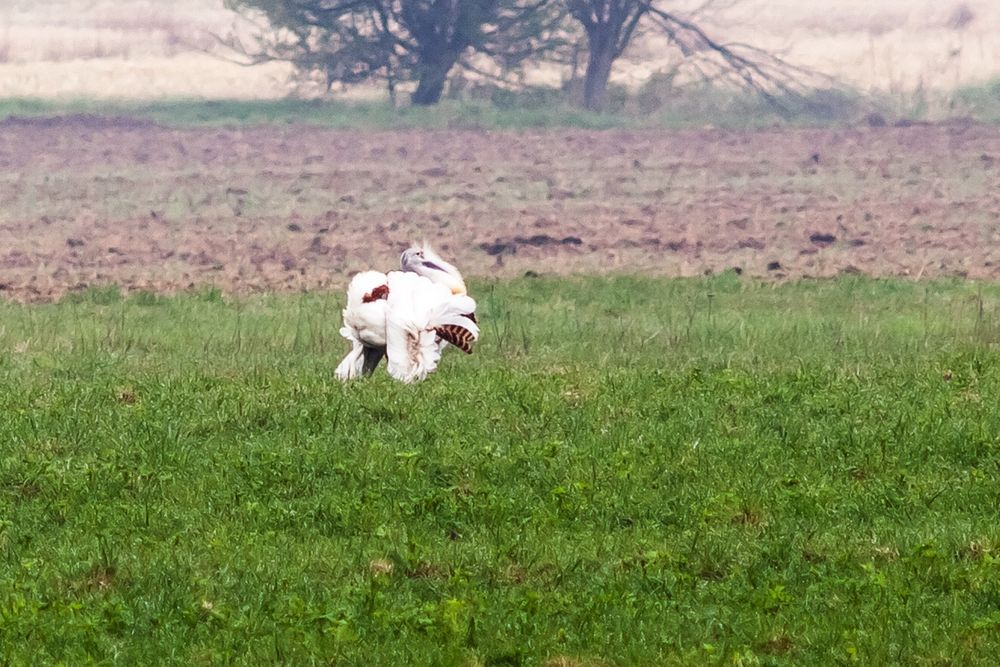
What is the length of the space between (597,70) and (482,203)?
16.7 meters

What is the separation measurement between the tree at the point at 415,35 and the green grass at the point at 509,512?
30969mm

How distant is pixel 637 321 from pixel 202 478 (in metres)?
9.60

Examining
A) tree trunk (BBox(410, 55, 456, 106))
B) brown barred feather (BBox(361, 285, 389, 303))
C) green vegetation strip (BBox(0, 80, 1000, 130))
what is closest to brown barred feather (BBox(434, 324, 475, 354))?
brown barred feather (BBox(361, 285, 389, 303))

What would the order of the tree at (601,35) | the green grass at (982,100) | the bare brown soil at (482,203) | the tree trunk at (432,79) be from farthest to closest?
the tree at (601,35) < the tree trunk at (432,79) < the green grass at (982,100) < the bare brown soil at (482,203)

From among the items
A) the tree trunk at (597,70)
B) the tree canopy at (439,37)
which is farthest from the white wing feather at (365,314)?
the tree trunk at (597,70)

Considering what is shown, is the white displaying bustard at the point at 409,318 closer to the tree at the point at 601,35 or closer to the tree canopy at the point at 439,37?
the tree canopy at the point at 439,37

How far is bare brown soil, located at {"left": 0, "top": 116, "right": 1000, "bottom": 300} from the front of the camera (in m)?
24.5

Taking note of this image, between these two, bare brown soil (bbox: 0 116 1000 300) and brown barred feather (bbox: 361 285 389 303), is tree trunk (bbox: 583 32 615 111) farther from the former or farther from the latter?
brown barred feather (bbox: 361 285 389 303)

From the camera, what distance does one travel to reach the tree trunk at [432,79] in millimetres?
45312

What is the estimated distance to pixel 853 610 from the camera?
25.7 ft

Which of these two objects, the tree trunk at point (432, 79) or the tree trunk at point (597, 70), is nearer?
the tree trunk at point (432, 79)

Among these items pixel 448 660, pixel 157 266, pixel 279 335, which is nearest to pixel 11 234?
pixel 157 266

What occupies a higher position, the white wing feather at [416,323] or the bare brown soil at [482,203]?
the white wing feather at [416,323]

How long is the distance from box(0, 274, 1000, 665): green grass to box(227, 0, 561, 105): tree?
31.0 m
